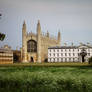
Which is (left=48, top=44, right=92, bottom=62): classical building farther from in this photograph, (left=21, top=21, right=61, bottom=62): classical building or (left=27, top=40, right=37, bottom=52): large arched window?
(left=27, top=40, right=37, bottom=52): large arched window

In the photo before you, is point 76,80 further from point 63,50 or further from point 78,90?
point 63,50

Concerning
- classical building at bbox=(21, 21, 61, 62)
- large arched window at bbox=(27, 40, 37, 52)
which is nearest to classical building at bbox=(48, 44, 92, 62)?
classical building at bbox=(21, 21, 61, 62)

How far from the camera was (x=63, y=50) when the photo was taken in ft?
319

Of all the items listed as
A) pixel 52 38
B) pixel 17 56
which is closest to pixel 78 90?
pixel 17 56

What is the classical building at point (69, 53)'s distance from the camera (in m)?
94.8

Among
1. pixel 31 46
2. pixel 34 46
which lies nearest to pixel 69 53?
pixel 34 46

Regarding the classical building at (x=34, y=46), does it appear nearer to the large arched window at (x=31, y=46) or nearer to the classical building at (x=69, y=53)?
the large arched window at (x=31, y=46)

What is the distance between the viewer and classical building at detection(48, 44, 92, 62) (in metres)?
94.8

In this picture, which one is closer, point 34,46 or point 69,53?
point 34,46

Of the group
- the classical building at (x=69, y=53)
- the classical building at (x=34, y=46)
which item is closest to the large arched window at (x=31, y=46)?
the classical building at (x=34, y=46)

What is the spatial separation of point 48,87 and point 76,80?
87.5 inches

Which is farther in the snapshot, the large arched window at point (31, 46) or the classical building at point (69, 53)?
the large arched window at point (31, 46)

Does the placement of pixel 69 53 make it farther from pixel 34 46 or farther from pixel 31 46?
pixel 31 46

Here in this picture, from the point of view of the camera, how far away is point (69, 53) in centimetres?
9662
